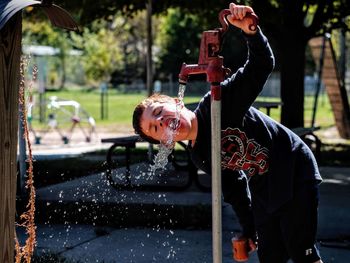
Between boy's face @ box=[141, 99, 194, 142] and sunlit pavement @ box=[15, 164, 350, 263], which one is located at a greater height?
boy's face @ box=[141, 99, 194, 142]

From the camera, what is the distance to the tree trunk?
1109cm

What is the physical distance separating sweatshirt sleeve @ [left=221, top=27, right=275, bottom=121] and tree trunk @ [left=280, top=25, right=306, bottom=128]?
27.8ft

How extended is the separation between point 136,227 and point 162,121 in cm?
312

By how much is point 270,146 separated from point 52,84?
5144 centimetres

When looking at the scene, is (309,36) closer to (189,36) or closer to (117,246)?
(117,246)

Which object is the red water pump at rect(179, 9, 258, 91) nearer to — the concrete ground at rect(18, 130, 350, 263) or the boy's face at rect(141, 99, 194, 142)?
the boy's face at rect(141, 99, 194, 142)

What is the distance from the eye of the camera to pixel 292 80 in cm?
1128

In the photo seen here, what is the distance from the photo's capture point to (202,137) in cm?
273

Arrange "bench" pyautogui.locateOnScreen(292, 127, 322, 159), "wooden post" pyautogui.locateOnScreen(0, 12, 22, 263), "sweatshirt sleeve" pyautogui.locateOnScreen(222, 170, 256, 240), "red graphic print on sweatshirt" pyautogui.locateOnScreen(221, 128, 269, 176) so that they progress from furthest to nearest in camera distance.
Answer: "bench" pyautogui.locateOnScreen(292, 127, 322, 159) → "sweatshirt sleeve" pyautogui.locateOnScreen(222, 170, 256, 240) → "wooden post" pyautogui.locateOnScreen(0, 12, 22, 263) → "red graphic print on sweatshirt" pyautogui.locateOnScreen(221, 128, 269, 176)

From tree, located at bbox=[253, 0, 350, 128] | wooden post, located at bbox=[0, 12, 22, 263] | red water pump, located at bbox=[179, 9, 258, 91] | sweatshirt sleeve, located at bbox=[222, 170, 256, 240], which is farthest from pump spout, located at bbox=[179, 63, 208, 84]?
tree, located at bbox=[253, 0, 350, 128]

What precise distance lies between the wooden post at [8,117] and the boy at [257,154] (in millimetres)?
586

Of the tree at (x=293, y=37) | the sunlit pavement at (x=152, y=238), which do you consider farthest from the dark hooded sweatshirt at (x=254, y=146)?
the tree at (x=293, y=37)

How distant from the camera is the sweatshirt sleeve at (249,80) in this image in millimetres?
2596

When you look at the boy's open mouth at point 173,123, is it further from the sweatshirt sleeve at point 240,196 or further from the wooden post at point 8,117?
the wooden post at point 8,117
